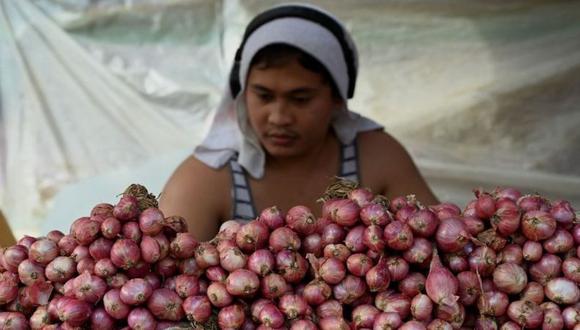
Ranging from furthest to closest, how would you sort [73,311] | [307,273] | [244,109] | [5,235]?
1. [244,109]
2. [5,235]
3. [307,273]
4. [73,311]

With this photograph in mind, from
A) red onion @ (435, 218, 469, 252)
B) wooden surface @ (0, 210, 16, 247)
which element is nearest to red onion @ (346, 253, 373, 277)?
red onion @ (435, 218, 469, 252)

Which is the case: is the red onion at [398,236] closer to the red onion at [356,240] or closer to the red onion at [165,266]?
the red onion at [356,240]

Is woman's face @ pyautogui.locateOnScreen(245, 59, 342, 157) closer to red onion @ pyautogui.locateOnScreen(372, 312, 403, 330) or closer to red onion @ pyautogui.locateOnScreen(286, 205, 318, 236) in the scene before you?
red onion @ pyautogui.locateOnScreen(286, 205, 318, 236)

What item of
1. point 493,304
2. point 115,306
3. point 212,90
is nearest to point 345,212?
point 493,304

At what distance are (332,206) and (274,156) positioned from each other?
2.90 ft

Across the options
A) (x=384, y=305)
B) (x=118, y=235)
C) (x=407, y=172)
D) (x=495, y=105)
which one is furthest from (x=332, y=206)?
(x=495, y=105)

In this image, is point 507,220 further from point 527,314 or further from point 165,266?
point 165,266

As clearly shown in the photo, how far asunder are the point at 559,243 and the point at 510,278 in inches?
3.7

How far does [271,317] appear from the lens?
1023mm

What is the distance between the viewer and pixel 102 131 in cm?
339

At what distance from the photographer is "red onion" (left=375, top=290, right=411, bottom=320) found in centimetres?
104

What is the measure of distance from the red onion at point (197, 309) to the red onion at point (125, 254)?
92 millimetres

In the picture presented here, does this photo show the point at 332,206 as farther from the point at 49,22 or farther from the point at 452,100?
the point at 49,22

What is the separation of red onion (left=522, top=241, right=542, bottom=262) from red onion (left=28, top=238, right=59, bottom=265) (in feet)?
2.21
